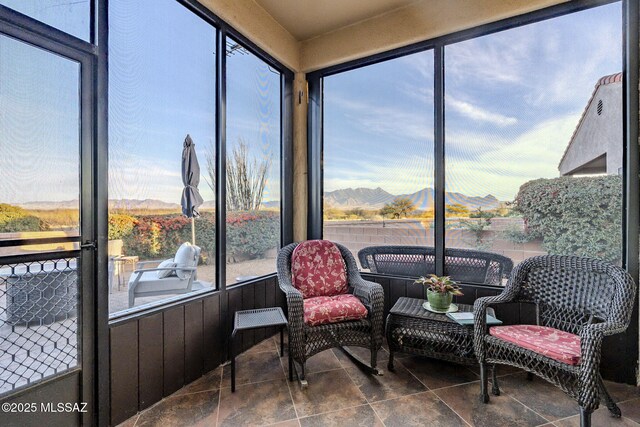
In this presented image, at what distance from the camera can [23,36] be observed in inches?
55.8

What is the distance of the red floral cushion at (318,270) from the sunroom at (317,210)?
28 mm

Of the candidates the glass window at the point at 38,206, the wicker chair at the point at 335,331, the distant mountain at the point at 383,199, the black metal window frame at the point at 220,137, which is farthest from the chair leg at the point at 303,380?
the distant mountain at the point at 383,199

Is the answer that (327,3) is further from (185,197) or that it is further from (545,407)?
(545,407)

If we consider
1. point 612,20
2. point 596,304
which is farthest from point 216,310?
point 612,20

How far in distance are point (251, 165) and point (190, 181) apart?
0.82 meters

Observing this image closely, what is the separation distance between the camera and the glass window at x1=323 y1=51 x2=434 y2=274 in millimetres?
2871

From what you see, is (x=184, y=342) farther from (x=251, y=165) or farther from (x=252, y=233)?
(x=251, y=165)

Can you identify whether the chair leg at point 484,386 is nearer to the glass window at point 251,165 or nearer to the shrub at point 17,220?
the glass window at point 251,165

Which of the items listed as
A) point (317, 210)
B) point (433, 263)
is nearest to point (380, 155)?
point (317, 210)

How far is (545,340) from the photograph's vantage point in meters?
1.78

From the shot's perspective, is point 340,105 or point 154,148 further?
point 340,105

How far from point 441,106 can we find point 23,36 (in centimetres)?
294

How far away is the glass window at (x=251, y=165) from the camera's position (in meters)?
2.68

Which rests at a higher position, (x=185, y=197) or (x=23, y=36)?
(x=23, y=36)
